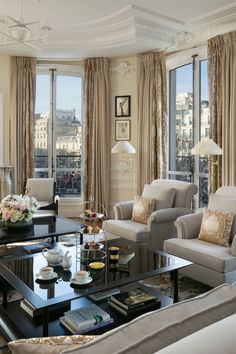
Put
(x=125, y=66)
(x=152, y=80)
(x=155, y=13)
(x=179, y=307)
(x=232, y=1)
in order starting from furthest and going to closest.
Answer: (x=125, y=66) < (x=152, y=80) < (x=155, y=13) < (x=232, y=1) < (x=179, y=307)

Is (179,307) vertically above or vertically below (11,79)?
below

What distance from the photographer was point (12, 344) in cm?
97

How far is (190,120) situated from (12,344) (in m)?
5.80

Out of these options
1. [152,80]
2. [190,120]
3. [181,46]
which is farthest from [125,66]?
[190,120]

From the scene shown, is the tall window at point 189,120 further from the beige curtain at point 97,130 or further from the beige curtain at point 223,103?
the beige curtain at point 97,130

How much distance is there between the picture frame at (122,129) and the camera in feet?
23.1

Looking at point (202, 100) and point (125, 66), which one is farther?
point (125, 66)

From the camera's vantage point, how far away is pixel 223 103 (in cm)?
529

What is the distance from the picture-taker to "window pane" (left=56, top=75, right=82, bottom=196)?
749cm

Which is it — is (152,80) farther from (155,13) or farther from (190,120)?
(155,13)

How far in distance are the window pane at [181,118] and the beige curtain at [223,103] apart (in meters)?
0.86

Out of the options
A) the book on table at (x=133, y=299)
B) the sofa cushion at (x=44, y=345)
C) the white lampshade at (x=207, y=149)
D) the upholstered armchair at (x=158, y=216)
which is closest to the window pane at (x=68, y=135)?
the upholstered armchair at (x=158, y=216)

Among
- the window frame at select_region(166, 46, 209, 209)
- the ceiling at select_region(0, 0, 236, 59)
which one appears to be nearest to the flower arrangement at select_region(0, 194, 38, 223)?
the ceiling at select_region(0, 0, 236, 59)

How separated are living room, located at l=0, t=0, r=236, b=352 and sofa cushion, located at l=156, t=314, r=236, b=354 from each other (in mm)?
3905
